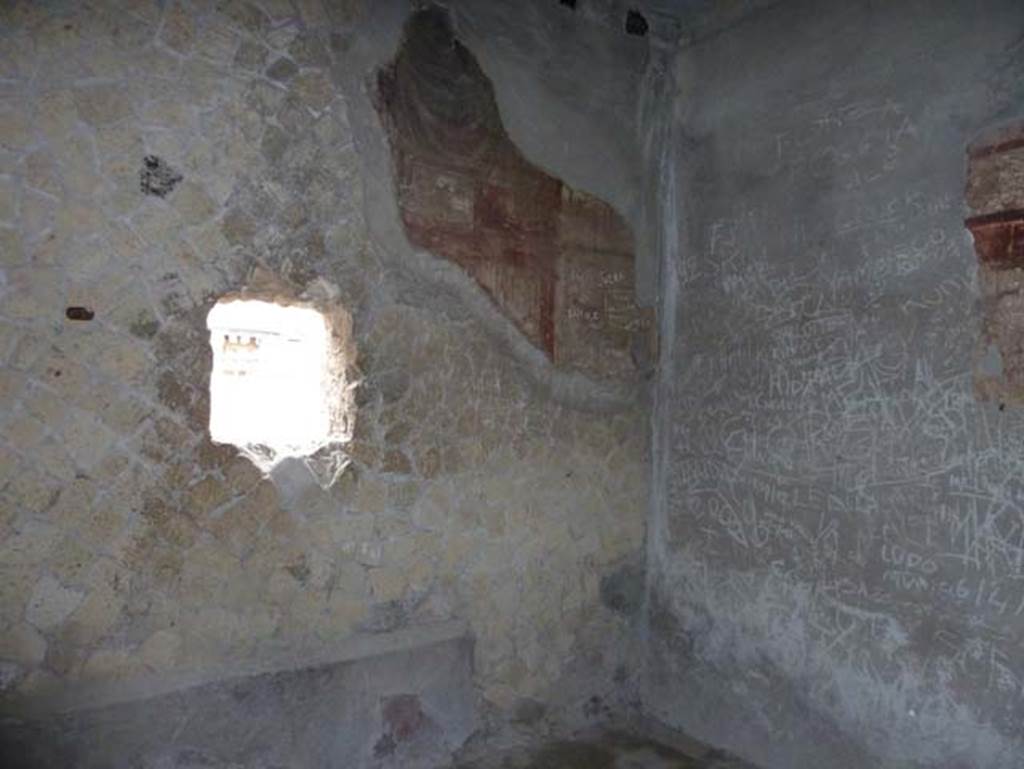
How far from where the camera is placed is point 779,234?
3.54 metres

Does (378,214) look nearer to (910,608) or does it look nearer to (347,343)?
(347,343)

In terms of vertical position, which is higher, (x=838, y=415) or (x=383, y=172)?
(x=383, y=172)

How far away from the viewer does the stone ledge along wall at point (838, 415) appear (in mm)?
2842

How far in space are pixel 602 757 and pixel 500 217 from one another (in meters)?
2.35

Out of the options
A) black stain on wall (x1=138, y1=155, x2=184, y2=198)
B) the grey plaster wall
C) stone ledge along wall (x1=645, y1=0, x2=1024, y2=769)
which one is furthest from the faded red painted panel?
black stain on wall (x1=138, y1=155, x2=184, y2=198)

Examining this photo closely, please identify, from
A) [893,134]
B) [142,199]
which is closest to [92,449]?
[142,199]

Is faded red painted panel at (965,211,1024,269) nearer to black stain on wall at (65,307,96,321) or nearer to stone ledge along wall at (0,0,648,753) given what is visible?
stone ledge along wall at (0,0,648,753)

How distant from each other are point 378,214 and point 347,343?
0.51 m

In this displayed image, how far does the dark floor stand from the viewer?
11.3 feet

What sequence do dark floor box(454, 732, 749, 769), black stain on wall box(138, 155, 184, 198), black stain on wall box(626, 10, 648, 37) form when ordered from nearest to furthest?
black stain on wall box(138, 155, 184, 198) → dark floor box(454, 732, 749, 769) → black stain on wall box(626, 10, 648, 37)

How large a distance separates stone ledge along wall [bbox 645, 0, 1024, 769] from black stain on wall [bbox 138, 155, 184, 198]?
7.65 feet

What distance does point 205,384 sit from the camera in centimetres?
284

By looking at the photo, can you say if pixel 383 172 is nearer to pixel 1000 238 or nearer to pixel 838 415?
pixel 838 415

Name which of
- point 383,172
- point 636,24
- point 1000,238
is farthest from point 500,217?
point 1000,238
